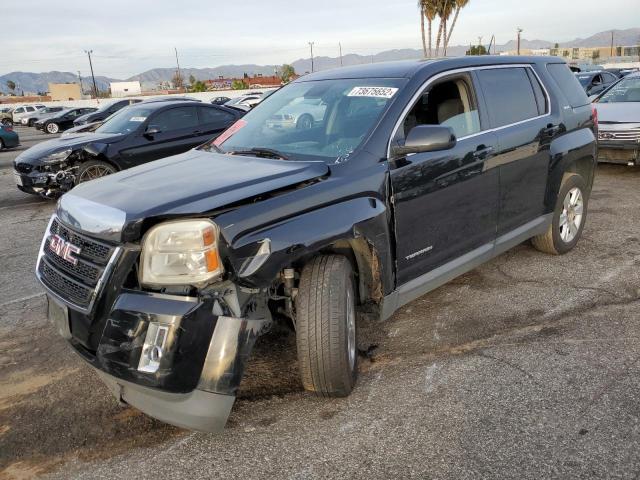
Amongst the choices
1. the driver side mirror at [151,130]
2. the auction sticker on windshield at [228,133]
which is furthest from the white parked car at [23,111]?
the auction sticker on windshield at [228,133]

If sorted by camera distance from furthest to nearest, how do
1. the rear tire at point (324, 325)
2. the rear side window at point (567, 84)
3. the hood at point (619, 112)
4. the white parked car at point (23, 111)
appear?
the white parked car at point (23, 111) → the hood at point (619, 112) → the rear side window at point (567, 84) → the rear tire at point (324, 325)

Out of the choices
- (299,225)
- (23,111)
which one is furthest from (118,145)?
(23,111)

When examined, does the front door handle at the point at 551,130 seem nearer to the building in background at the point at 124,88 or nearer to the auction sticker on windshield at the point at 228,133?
the auction sticker on windshield at the point at 228,133

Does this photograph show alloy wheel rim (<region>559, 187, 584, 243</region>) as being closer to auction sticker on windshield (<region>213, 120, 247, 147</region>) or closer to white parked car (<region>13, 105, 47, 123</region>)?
auction sticker on windshield (<region>213, 120, 247, 147</region>)

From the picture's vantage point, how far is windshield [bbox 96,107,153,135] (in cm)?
918

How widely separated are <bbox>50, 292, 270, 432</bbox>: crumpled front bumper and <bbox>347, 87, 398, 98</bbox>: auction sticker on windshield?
1804 millimetres

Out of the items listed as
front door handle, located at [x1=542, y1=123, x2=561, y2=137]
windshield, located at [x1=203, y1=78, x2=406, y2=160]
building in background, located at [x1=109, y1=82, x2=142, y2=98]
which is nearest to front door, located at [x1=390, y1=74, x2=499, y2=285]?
windshield, located at [x1=203, y1=78, x2=406, y2=160]

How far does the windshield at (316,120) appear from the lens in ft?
11.1

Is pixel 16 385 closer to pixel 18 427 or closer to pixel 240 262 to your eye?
pixel 18 427

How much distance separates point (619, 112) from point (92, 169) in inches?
343

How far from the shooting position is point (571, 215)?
5320 mm

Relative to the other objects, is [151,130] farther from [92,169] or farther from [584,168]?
[584,168]

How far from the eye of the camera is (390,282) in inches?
129

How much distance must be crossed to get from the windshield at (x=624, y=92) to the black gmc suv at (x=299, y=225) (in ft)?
21.6
